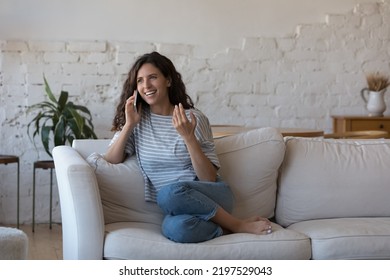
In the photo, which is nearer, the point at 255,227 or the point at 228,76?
the point at 255,227

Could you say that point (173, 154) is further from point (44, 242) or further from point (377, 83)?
point (377, 83)

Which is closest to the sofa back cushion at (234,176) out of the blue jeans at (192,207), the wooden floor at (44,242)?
the blue jeans at (192,207)

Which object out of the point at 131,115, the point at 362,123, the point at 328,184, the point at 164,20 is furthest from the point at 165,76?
the point at 362,123

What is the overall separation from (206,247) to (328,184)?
94 centimetres

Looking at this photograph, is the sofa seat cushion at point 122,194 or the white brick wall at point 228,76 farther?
the white brick wall at point 228,76

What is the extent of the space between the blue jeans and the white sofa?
0.05m

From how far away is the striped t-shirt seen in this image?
131 inches

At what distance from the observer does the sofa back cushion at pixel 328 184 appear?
11.8ft

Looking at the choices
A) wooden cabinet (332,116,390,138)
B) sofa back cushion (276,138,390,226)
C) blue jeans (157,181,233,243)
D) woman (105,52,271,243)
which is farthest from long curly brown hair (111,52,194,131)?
wooden cabinet (332,116,390,138)

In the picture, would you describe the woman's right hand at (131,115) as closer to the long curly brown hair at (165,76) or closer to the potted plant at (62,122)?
the long curly brown hair at (165,76)

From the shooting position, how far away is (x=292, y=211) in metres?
3.58

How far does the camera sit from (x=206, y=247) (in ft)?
9.69

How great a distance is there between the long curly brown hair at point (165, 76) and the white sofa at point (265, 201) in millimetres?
215

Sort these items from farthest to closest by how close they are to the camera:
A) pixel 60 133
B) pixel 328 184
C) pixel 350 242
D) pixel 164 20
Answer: pixel 164 20, pixel 60 133, pixel 328 184, pixel 350 242
